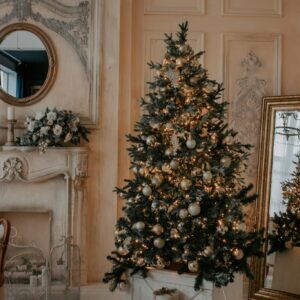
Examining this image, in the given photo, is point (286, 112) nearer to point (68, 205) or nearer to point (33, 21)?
point (68, 205)

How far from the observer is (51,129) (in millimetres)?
4121

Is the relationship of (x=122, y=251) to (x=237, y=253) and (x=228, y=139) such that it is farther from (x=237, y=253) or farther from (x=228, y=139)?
(x=228, y=139)

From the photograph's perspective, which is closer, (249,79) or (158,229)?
(158,229)

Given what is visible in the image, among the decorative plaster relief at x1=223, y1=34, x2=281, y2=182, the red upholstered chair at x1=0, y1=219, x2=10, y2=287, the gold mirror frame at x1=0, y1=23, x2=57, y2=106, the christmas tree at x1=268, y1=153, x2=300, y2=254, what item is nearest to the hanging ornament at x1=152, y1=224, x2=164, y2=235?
the red upholstered chair at x1=0, y1=219, x2=10, y2=287

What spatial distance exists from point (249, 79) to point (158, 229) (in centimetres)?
194

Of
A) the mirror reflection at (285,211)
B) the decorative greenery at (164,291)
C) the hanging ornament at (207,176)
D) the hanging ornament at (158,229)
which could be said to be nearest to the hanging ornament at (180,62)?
the hanging ornament at (207,176)

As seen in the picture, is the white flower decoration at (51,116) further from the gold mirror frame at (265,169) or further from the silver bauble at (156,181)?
the gold mirror frame at (265,169)

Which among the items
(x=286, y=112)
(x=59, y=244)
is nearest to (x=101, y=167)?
(x=59, y=244)

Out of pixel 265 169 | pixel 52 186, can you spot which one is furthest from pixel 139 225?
pixel 265 169

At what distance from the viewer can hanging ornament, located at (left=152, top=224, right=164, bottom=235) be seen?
3.23 metres

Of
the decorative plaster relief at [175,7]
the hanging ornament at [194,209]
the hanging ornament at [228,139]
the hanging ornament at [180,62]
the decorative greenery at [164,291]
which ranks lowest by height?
the decorative greenery at [164,291]

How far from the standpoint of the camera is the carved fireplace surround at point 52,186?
418 cm

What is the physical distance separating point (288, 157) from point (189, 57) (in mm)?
1495

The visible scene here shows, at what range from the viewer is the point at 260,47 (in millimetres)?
4496
